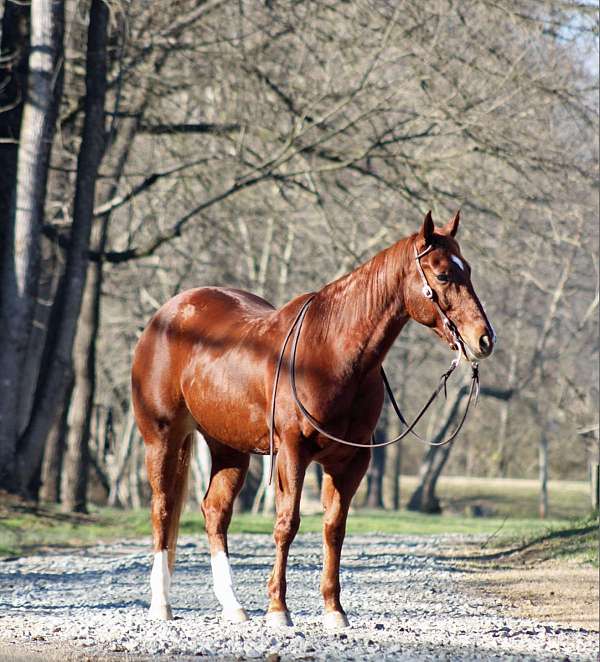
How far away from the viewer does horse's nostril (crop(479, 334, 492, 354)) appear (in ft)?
22.3

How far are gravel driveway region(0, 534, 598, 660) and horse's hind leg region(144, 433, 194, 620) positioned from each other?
44 centimetres

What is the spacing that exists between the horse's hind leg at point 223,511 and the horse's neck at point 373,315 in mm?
1447

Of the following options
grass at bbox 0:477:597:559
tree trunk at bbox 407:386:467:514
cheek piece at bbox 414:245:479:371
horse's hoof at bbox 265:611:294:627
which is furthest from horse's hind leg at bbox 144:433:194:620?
tree trunk at bbox 407:386:467:514

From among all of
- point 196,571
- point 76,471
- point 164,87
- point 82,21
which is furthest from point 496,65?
point 76,471

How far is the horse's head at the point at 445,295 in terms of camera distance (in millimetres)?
6828

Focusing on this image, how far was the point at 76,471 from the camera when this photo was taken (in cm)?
2242

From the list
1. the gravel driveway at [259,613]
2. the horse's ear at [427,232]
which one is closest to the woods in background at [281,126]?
the gravel driveway at [259,613]

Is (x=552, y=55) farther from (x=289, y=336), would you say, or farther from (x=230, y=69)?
(x=289, y=336)

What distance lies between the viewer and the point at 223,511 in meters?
8.16

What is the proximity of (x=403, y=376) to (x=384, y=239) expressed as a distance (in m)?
13.6

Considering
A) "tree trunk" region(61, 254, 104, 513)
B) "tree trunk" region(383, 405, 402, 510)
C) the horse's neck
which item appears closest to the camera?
the horse's neck

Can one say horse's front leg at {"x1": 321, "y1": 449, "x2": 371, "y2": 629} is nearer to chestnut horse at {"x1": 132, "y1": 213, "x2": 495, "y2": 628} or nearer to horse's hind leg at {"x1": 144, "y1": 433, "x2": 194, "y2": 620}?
chestnut horse at {"x1": 132, "y1": 213, "x2": 495, "y2": 628}

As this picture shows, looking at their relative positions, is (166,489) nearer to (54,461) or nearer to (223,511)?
(223,511)

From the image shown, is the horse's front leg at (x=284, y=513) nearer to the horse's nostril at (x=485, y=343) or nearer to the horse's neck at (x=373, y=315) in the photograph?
the horse's neck at (x=373, y=315)
